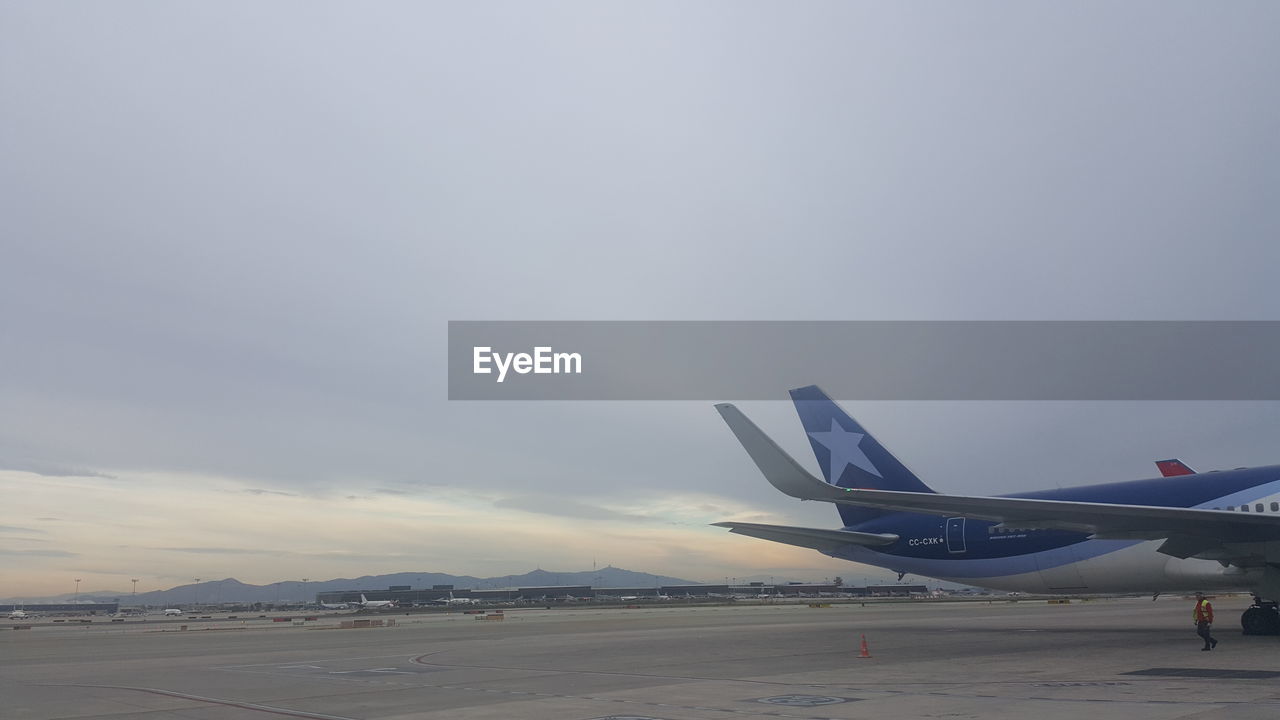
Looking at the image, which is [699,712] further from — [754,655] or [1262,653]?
[1262,653]

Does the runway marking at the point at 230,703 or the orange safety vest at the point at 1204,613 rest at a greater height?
the orange safety vest at the point at 1204,613

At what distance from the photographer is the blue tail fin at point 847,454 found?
3644 centimetres

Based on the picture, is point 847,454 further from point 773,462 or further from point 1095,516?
point 1095,516

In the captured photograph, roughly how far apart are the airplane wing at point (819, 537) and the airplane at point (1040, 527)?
A: 0.06 meters

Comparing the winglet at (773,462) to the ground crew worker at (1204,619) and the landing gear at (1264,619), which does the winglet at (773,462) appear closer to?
the ground crew worker at (1204,619)

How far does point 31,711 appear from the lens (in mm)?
15422

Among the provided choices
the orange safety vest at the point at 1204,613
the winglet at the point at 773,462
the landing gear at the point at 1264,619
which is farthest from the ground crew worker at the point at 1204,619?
the winglet at the point at 773,462

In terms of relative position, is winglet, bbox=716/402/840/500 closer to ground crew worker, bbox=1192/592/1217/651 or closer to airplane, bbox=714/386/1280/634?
airplane, bbox=714/386/1280/634

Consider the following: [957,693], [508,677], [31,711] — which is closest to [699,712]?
[957,693]

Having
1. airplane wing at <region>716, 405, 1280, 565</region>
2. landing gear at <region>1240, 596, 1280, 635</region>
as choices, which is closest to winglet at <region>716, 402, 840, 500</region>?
airplane wing at <region>716, 405, 1280, 565</region>

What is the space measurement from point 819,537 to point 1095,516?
1242 centimetres

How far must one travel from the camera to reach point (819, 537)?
34.8m

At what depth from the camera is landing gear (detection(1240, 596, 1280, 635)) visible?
25.9 metres

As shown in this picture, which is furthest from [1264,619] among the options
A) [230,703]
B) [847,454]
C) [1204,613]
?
[230,703]
